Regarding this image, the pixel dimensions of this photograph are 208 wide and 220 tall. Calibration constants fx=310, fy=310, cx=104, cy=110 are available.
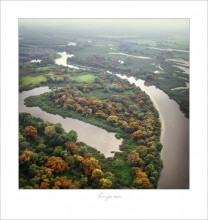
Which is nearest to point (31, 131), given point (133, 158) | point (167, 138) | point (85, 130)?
point (85, 130)

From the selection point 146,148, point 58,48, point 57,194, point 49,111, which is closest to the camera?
point 57,194

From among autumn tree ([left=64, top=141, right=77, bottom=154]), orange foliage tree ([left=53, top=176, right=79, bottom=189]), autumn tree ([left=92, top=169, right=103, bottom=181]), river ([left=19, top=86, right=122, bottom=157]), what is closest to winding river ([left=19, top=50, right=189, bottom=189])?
river ([left=19, top=86, right=122, bottom=157])

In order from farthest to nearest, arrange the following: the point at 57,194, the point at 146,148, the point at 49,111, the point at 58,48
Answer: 1. the point at 58,48
2. the point at 49,111
3. the point at 146,148
4. the point at 57,194

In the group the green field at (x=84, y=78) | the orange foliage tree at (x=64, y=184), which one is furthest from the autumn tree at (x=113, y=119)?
the orange foliage tree at (x=64, y=184)

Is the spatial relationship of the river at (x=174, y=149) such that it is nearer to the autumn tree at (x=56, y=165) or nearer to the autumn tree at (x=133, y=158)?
the autumn tree at (x=133, y=158)

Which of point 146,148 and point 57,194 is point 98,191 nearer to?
point 57,194
